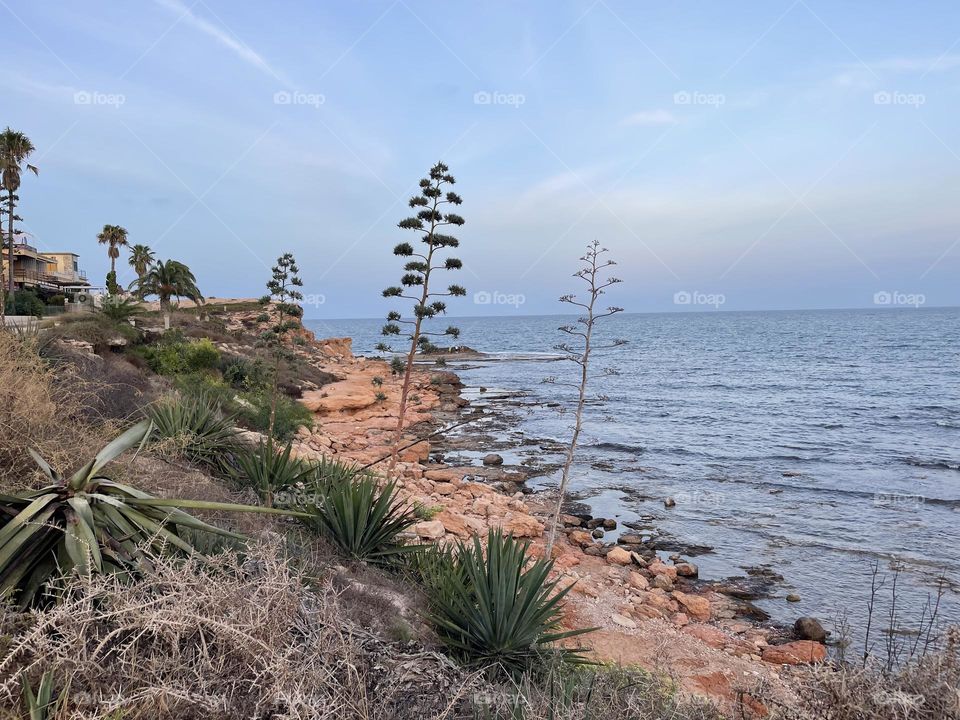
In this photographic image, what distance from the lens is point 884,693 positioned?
2.69 metres

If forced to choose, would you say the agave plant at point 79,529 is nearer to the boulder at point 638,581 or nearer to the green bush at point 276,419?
the boulder at point 638,581

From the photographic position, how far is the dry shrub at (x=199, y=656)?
264 centimetres

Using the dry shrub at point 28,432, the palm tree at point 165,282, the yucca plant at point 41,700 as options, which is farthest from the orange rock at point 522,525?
the palm tree at point 165,282

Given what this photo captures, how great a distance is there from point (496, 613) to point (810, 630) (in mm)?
6328

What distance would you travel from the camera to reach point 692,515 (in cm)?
1477

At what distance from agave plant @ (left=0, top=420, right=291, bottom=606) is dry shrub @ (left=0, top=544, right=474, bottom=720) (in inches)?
8.0

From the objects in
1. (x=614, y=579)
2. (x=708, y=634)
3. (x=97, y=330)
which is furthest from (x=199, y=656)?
(x=97, y=330)

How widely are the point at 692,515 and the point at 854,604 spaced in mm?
5018

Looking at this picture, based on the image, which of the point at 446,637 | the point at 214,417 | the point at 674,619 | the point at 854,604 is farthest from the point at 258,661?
the point at 854,604

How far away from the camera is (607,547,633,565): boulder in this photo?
37.4ft

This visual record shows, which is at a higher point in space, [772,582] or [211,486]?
[211,486]

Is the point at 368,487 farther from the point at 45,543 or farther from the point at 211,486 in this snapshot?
the point at 45,543

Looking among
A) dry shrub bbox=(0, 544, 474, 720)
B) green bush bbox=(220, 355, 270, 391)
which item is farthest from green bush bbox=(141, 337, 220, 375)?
dry shrub bbox=(0, 544, 474, 720)

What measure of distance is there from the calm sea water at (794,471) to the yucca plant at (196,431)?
854 cm
